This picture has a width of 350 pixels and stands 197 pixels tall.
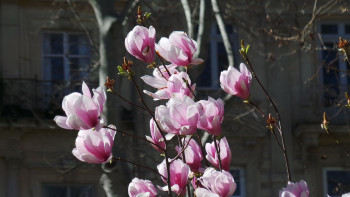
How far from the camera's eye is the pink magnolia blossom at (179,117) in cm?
417

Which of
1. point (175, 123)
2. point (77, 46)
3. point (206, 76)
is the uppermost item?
point (77, 46)

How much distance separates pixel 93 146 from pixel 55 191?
15.8 metres

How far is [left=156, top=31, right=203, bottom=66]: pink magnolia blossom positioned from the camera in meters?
4.47

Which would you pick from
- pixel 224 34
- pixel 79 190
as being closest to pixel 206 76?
pixel 79 190

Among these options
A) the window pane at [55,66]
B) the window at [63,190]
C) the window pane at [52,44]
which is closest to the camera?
the window at [63,190]

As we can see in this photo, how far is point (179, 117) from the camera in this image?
4164 mm

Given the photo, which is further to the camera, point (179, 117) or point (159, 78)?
point (159, 78)

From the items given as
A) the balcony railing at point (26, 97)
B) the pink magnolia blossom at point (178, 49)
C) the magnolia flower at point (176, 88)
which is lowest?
the magnolia flower at point (176, 88)

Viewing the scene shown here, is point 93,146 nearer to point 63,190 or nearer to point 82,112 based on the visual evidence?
point 82,112

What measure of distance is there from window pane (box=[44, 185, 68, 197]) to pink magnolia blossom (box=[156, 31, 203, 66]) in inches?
607

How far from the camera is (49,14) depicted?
19828mm

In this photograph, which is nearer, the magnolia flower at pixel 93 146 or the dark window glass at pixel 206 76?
the magnolia flower at pixel 93 146

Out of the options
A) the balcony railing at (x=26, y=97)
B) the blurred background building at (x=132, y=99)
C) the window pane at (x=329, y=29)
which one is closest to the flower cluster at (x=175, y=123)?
the blurred background building at (x=132, y=99)

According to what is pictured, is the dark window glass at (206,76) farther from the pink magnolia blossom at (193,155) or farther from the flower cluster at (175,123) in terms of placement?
the pink magnolia blossom at (193,155)
